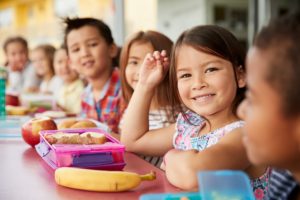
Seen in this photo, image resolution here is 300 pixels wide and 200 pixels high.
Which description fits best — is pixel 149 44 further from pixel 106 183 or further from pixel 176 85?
pixel 106 183

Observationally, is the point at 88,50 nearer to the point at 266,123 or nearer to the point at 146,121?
the point at 146,121

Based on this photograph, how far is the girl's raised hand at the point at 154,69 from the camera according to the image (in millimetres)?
1330

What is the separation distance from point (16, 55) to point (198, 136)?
3522mm

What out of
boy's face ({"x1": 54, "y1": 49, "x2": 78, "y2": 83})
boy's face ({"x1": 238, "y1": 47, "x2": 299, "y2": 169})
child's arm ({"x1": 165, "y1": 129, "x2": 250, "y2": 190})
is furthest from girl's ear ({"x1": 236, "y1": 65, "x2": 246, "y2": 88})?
boy's face ({"x1": 54, "y1": 49, "x2": 78, "y2": 83})

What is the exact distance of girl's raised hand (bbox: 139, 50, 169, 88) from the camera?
1.33m

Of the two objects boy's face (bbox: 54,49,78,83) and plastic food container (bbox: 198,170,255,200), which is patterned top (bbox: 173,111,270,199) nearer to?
plastic food container (bbox: 198,170,255,200)

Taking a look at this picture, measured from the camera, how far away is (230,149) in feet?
3.03

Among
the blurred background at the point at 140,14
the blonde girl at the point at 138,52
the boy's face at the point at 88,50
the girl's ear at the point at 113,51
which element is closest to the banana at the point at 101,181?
the blonde girl at the point at 138,52

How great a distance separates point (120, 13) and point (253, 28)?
1564 mm

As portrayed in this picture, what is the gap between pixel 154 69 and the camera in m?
1.35

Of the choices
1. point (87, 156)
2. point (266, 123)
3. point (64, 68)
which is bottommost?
point (64, 68)

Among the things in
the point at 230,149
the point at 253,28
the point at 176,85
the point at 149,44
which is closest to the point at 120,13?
the point at 253,28

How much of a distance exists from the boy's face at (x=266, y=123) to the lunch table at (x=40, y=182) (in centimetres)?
25

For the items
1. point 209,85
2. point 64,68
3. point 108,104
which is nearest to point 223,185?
point 209,85
